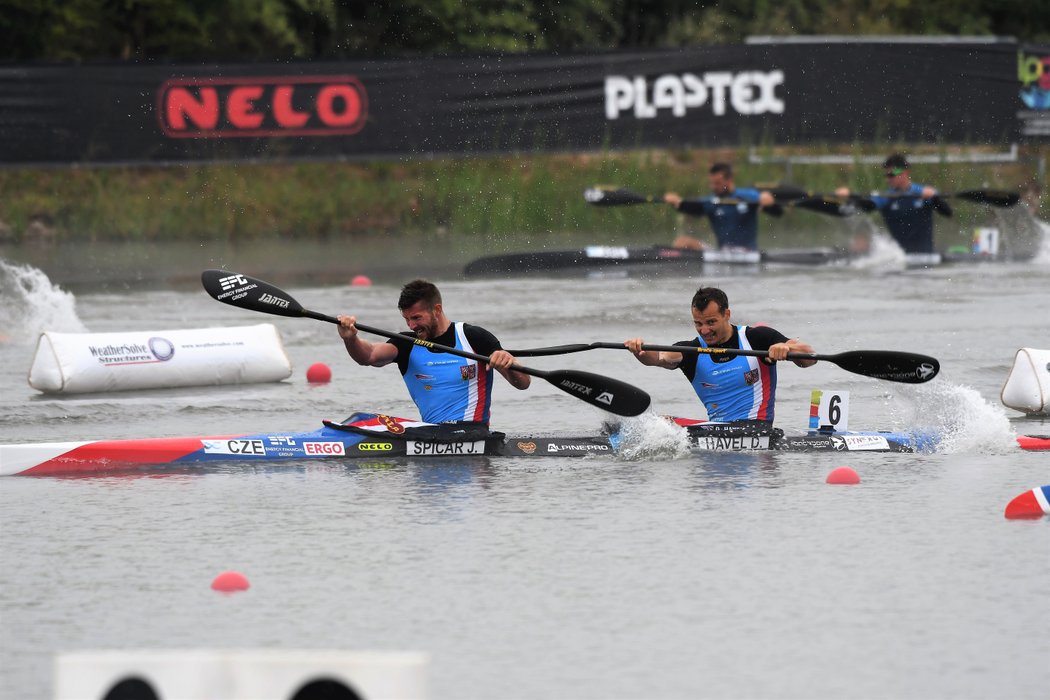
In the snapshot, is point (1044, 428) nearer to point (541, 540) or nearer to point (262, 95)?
point (541, 540)

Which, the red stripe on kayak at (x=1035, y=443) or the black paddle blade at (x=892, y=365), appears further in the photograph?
the black paddle blade at (x=892, y=365)

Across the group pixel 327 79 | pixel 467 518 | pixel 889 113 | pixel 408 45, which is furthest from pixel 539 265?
pixel 467 518

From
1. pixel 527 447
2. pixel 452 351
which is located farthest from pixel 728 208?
pixel 452 351

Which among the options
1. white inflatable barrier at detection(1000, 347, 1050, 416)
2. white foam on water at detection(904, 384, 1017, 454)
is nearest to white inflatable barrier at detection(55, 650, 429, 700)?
white foam on water at detection(904, 384, 1017, 454)

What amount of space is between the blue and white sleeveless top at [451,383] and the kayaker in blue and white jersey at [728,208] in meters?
11.9

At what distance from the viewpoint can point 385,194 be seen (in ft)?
94.5

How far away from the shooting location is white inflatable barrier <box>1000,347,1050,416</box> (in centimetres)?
1278

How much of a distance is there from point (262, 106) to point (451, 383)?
47.4ft

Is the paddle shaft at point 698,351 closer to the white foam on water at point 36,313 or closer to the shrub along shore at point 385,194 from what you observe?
the white foam on water at point 36,313

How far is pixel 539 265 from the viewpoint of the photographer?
23.2 metres

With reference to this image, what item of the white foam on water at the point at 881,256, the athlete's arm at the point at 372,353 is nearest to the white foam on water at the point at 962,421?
the athlete's arm at the point at 372,353

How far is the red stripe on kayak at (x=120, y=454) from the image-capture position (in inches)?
430

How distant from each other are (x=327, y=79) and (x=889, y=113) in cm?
887

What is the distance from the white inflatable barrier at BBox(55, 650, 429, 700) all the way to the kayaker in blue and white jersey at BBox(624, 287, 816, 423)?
6382 millimetres
